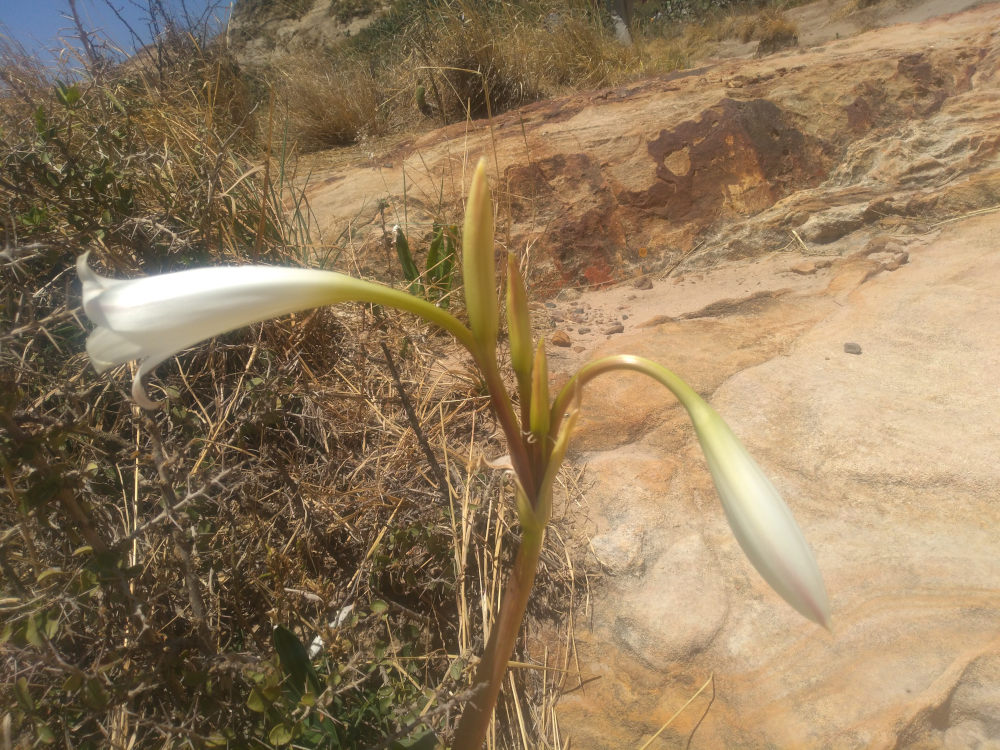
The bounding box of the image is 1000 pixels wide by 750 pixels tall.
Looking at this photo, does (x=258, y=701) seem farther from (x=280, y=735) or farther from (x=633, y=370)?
(x=633, y=370)

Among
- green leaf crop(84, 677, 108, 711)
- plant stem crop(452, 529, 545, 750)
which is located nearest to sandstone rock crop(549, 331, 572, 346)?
plant stem crop(452, 529, 545, 750)

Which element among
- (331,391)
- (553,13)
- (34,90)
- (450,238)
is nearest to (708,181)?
(450,238)

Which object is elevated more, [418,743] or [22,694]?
[22,694]

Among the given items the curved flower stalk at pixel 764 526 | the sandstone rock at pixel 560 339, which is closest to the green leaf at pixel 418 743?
the curved flower stalk at pixel 764 526

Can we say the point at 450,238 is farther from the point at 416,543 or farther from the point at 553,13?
the point at 553,13

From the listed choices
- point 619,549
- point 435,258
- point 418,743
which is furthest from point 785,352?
point 418,743

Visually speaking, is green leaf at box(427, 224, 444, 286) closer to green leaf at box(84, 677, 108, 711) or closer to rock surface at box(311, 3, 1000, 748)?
rock surface at box(311, 3, 1000, 748)
